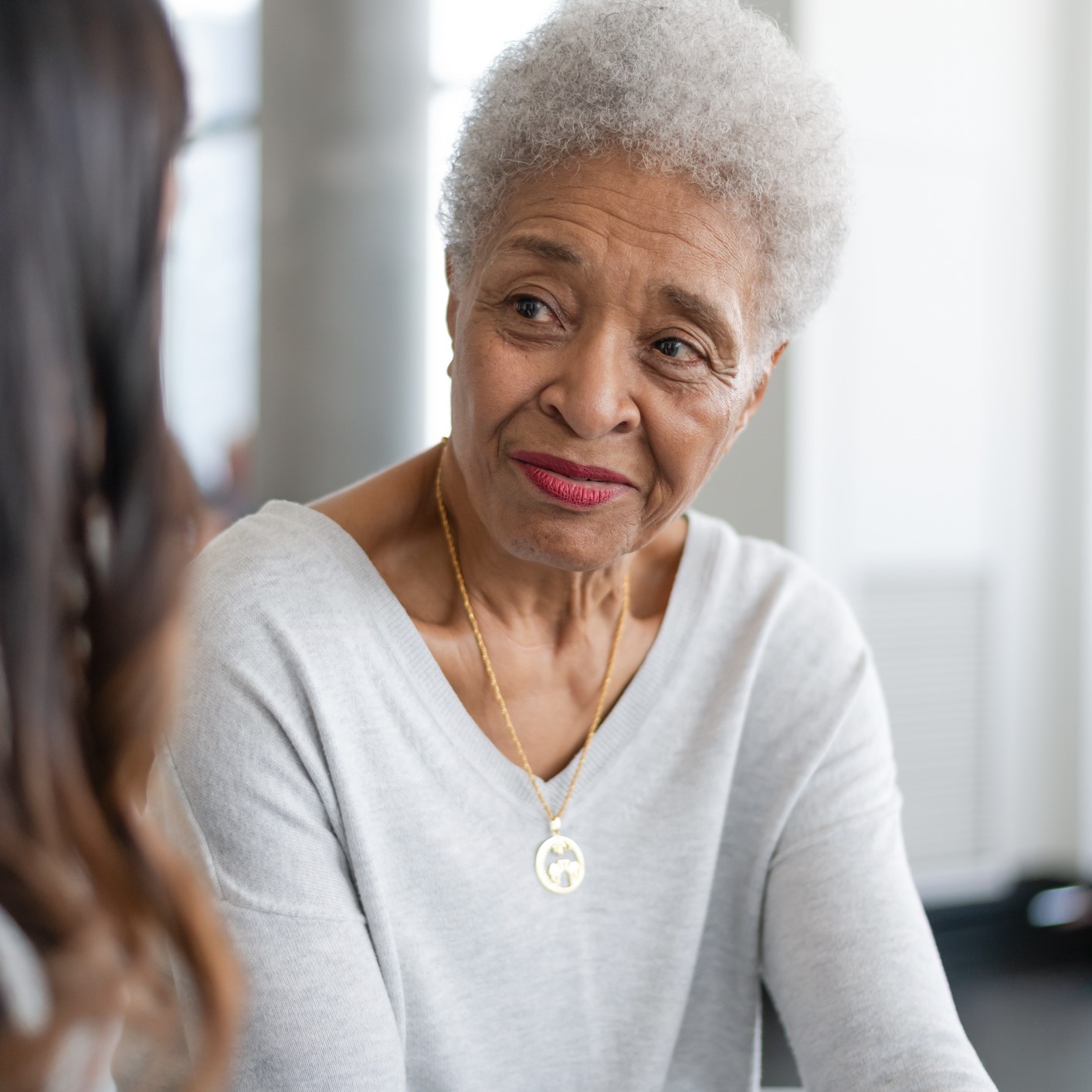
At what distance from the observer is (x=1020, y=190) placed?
3529 mm

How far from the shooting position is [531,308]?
1.29m

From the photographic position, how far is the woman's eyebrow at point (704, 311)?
1261 mm

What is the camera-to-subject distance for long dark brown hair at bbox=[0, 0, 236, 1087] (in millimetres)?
627

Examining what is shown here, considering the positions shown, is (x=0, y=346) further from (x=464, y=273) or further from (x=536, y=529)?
(x=464, y=273)

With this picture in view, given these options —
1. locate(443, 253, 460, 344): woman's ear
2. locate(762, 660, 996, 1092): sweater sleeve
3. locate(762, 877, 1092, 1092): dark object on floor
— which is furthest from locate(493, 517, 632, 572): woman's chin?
locate(762, 877, 1092, 1092): dark object on floor

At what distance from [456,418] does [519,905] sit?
517 mm

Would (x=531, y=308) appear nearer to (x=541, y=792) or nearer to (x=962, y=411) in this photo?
(x=541, y=792)

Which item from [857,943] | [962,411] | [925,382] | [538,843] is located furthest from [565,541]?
[962,411]

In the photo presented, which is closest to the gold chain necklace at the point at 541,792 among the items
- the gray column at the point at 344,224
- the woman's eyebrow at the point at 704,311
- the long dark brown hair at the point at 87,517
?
the woman's eyebrow at the point at 704,311

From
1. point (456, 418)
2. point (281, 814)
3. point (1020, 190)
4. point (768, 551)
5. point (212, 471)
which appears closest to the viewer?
point (281, 814)

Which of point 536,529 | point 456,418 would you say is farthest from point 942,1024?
point 456,418

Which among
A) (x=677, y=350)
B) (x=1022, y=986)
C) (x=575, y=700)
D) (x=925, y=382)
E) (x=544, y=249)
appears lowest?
(x=1022, y=986)

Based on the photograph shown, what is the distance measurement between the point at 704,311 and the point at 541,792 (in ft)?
1.76

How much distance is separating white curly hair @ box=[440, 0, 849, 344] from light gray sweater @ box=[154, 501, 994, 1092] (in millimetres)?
407
